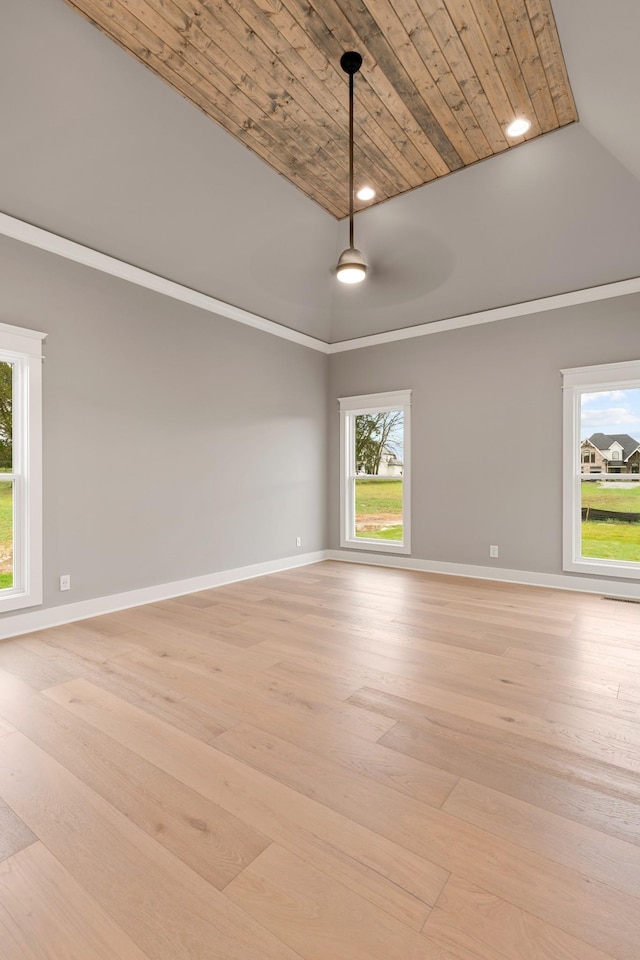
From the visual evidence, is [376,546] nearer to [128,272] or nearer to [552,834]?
[128,272]

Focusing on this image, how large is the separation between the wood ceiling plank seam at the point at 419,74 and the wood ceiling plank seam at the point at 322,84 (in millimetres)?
367

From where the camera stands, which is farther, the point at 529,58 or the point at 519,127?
the point at 519,127

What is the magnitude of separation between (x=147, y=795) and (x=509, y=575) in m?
4.33

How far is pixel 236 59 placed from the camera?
289cm

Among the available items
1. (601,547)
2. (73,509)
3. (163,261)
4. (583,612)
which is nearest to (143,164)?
(163,261)

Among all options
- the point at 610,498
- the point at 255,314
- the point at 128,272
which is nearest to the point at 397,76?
the point at 128,272

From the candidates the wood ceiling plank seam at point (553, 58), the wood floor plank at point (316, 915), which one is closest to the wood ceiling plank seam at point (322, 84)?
the wood ceiling plank seam at point (553, 58)

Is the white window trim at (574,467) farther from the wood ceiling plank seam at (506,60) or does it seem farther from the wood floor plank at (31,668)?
the wood floor plank at (31,668)

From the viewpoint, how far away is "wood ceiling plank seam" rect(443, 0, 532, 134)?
2652 mm

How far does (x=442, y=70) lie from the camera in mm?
3037

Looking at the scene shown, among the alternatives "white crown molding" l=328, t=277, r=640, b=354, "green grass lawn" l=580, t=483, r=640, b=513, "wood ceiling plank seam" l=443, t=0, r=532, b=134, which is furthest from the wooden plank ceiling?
"green grass lawn" l=580, t=483, r=640, b=513

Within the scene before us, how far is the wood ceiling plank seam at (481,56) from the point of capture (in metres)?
2.65

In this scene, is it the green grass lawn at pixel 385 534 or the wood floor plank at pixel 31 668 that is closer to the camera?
the wood floor plank at pixel 31 668

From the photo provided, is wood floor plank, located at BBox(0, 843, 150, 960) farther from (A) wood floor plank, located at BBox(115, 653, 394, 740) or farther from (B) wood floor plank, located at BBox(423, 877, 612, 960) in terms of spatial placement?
(A) wood floor plank, located at BBox(115, 653, 394, 740)
